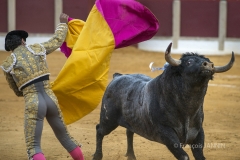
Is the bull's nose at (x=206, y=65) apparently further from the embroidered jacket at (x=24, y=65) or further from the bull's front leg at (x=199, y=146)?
the embroidered jacket at (x=24, y=65)

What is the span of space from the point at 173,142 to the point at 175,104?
0.29 meters

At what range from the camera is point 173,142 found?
461 centimetres

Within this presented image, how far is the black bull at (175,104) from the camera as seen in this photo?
4.48 m

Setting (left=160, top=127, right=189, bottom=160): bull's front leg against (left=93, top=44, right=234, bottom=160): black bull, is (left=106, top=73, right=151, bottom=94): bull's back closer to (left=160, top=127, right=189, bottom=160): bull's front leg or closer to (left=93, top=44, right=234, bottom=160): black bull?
(left=93, top=44, right=234, bottom=160): black bull

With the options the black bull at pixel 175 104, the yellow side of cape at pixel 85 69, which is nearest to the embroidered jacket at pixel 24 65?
the yellow side of cape at pixel 85 69

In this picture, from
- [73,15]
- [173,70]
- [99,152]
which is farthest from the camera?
[73,15]

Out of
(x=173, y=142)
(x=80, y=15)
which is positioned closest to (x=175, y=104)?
(x=173, y=142)

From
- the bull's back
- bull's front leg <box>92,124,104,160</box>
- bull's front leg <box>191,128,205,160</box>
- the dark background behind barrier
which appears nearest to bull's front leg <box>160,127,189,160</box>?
bull's front leg <box>191,128,205,160</box>

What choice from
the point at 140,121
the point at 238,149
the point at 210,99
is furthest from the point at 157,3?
the point at 140,121

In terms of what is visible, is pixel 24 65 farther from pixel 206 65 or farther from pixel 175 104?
pixel 206 65

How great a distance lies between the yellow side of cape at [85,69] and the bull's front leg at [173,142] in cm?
74

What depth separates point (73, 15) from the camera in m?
15.6

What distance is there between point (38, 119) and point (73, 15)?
11.1 metres

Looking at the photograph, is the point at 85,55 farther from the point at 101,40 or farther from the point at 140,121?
the point at 140,121
